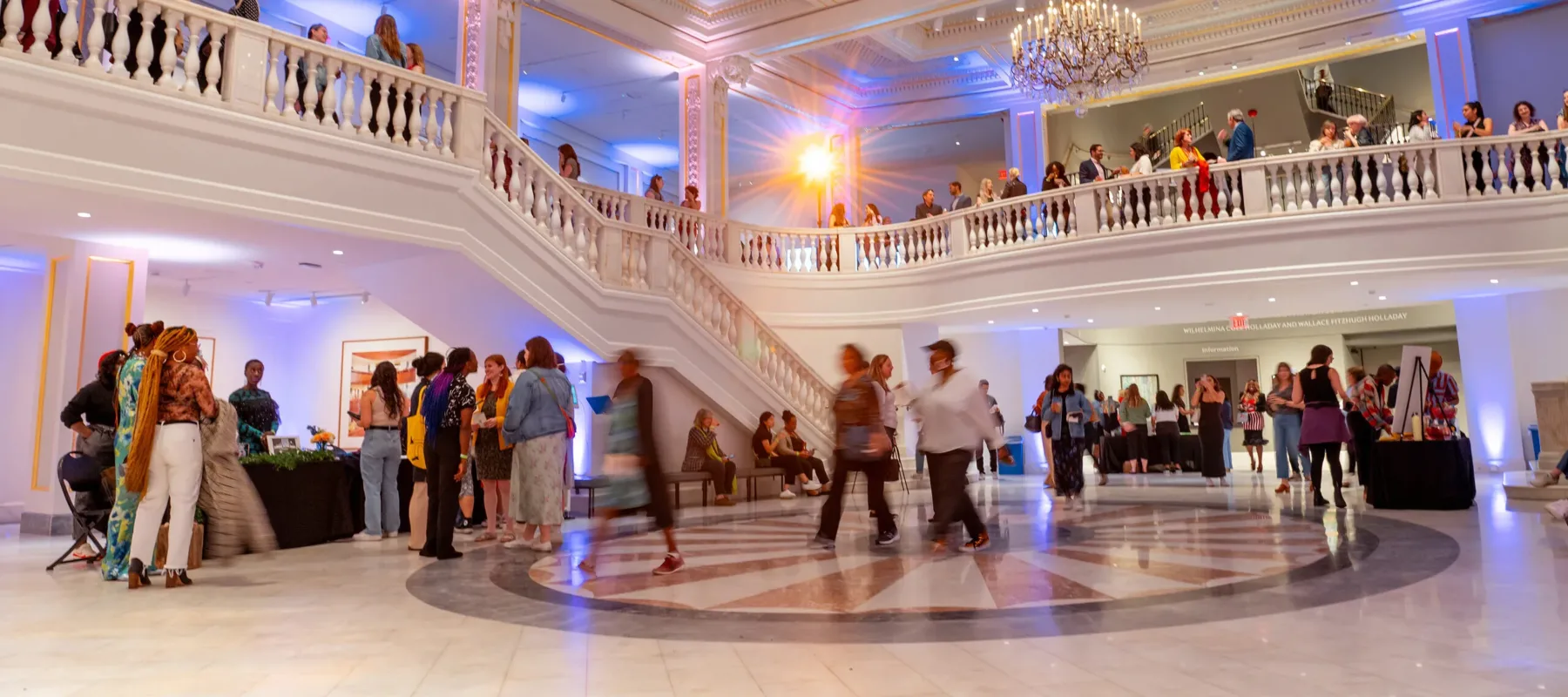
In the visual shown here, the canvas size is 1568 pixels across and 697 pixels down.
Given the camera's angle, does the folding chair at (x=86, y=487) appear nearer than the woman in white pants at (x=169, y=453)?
No

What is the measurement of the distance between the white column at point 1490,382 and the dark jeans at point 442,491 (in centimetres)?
1248

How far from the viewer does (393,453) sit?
7254 mm

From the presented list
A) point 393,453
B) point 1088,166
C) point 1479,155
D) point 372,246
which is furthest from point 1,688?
point 1479,155

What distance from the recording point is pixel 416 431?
22.1 feet

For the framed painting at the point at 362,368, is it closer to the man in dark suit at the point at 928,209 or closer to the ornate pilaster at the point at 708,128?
the ornate pilaster at the point at 708,128

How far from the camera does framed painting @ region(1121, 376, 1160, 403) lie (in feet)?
60.4

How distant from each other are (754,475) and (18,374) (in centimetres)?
702

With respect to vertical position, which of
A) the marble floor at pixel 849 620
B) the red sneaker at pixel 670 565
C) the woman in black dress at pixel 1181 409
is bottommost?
the marble floor at pixel 849 620

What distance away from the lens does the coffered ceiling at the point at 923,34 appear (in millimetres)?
12945

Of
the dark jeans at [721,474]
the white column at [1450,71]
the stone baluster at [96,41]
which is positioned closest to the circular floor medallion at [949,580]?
the dark jeans at [721,474]

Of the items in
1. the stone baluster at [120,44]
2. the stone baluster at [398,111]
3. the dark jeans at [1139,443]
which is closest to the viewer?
the stone baluster at [120,44]

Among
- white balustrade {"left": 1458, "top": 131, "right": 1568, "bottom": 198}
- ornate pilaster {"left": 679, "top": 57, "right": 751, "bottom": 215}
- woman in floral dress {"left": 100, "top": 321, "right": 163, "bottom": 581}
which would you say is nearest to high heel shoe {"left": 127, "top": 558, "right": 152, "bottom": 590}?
woman in floral dress {"left": 100, "top": 321, "right": 163, "bottom": 581}

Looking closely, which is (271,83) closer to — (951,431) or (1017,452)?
(951,431)

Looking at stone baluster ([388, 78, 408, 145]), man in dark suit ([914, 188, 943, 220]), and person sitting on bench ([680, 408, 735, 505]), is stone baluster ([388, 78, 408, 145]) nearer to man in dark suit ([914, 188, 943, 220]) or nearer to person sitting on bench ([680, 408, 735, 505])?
person sitting on bench ([680, 408, 735, 505])
